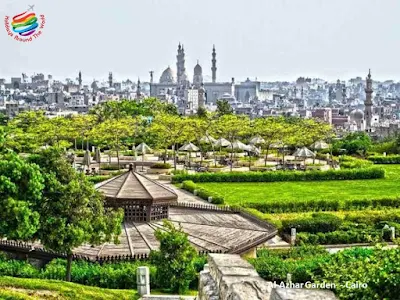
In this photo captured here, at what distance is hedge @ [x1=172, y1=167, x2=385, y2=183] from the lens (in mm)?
39375

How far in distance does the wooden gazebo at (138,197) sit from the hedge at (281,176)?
53.2 feet

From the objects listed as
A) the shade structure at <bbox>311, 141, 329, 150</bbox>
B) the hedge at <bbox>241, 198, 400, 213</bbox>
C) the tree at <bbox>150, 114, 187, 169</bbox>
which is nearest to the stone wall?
the hedge at <bbox>241, 198, 400, 213</bbox>

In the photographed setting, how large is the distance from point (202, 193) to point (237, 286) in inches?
1016

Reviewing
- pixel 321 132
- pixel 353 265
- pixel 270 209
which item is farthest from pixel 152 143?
pixel 353 265

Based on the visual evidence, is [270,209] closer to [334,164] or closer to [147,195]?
[147,195]

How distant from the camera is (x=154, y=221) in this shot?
72.1ft

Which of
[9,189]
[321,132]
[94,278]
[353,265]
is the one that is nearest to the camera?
[353,265]

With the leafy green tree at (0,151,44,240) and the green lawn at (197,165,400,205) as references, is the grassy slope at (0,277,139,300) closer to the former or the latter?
the leafy green tree at (0,151,44,240)

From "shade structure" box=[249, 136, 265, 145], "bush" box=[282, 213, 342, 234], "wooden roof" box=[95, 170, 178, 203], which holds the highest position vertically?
"wooden roof" box=[95, 170, 178, 203]

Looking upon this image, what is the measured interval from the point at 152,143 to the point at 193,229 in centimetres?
3541

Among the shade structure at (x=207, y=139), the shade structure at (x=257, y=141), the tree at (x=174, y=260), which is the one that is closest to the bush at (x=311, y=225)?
the tree at (x=174, y=260)

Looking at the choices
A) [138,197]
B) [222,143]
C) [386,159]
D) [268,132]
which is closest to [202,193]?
[138,197]

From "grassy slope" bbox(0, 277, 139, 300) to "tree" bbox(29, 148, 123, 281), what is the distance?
1085 millimetres

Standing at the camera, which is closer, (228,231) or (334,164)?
(228,231)
